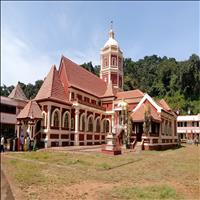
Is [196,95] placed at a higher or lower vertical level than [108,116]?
higher

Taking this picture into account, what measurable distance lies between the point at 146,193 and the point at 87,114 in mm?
26392

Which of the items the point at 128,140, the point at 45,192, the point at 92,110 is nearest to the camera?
the point at 45,192

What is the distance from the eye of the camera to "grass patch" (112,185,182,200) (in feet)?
29.1

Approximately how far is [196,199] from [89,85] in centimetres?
3335

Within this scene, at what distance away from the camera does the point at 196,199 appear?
352 inches

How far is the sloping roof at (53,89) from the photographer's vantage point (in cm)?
2962

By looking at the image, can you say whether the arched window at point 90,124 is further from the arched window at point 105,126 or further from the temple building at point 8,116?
the temple building at point 8,116

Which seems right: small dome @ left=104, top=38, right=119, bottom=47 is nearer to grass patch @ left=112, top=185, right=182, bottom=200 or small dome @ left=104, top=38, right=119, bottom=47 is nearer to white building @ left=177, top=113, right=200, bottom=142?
white building @ left=177, top=113, right=200, bottom=142

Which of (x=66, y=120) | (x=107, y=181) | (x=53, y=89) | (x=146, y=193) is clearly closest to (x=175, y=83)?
(x=66, y=120)

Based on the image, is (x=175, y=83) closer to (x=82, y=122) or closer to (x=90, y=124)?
(x=90, y=124)

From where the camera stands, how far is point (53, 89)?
30.9 m

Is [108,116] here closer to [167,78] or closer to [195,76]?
[195,76]

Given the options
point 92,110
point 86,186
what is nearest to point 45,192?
point 86,186

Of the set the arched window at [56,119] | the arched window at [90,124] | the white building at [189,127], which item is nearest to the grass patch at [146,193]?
the arched window at [56,119]
